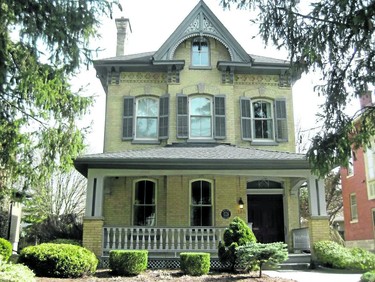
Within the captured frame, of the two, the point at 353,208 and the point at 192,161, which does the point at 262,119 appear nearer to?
the point at 192,161

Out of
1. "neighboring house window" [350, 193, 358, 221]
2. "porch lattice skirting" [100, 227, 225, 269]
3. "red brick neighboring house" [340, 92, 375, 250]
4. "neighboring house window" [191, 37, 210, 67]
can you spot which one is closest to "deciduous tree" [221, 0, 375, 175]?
"porch lattice skirting" [100, 227, 225, 269]

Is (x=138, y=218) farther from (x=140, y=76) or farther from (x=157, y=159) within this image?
(x=140, y=76)

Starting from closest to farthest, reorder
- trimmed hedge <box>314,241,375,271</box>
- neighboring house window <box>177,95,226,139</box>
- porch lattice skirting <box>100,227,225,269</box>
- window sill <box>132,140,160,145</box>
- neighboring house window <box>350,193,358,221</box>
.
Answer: trimmed hedge <box>314,241,375,271</box> < porch lattice skirting <box>100,227,225,269</box> < window sill <box>132,140,160,145</box> < neighboring house window <box>177,95,226,139</box> < neighboring house window <box>350,193,358,221</box>

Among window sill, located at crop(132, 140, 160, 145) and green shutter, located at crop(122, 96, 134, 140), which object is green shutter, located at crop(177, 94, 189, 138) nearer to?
window sill, located at crop(132, 140, 160, 145)

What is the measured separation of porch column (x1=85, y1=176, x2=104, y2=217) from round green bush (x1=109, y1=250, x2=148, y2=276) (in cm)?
212

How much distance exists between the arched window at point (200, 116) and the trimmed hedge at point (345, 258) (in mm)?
6231

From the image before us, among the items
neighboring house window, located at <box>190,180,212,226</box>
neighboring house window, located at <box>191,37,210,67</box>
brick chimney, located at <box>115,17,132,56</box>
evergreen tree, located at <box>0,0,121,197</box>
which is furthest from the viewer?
brick chimney, located at <box>115,17,132,56</box>

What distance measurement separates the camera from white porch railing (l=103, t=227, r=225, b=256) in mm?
13352

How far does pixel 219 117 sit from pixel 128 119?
3.55 m

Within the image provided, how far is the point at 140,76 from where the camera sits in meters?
17.3

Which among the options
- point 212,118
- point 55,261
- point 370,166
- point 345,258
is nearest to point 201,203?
point 212,118

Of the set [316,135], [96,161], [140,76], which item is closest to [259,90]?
[140,76]

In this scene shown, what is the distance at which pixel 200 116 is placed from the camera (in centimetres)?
1691

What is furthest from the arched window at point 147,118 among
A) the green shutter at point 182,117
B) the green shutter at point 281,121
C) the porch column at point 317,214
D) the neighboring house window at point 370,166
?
the neighboring house window at point 370,166
